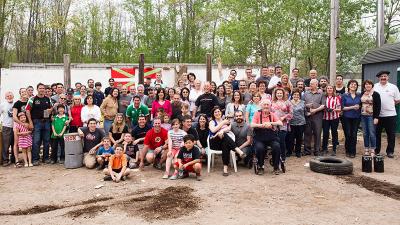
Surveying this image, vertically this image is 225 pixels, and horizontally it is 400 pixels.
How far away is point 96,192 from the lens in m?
6.55

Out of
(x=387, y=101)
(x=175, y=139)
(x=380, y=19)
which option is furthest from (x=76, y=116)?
(x=380, y=19)

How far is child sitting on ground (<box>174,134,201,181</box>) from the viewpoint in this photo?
732 centimetres

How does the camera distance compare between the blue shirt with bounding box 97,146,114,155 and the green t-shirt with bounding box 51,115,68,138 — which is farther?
the green t-shirt with bounding box 51,115,68,138

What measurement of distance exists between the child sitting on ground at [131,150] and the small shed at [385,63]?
330 inches

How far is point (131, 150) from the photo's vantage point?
8.66m

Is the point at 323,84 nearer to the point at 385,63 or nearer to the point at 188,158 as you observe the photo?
the point at 188,158

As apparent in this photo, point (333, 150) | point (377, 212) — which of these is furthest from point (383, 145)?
point (377, 212)

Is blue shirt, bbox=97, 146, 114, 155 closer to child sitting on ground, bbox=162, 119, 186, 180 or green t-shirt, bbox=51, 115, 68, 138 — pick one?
green t-shirt, bbox=51, 115, 68, 138

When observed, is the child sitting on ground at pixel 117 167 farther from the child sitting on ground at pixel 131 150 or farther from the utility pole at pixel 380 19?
the utility pole at pixel 380 19

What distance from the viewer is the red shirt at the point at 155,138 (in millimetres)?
8312

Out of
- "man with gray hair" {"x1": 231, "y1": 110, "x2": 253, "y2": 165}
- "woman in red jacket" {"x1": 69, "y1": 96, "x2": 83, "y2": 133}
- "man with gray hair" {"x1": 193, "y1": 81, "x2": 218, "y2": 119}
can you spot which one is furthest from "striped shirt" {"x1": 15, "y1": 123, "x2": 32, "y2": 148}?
Answer: "man with gray hair" {"x1": 231, "y1": 110, "x2": 253, "y2": 165}

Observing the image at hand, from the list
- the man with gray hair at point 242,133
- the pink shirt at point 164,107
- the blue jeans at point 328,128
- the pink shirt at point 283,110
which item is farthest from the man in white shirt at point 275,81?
the pink shirt at point 164,107

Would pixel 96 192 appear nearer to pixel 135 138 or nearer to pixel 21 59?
pixel 135 138

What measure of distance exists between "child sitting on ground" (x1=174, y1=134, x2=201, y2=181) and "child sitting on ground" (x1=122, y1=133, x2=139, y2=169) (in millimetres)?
1425
